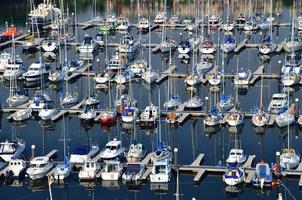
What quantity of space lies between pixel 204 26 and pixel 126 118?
27976mm

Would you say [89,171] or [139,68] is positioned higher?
[139,68]

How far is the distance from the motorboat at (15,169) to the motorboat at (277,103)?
16.8 meters

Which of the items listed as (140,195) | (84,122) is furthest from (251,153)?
(84,122)

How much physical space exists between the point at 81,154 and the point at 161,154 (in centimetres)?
439

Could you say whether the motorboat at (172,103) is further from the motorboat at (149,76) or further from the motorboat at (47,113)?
the motorboat at (47,113)

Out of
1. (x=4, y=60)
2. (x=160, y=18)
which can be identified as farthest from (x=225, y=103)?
(x=160, y=18)

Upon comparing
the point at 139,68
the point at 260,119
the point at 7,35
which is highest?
the point at 7,35

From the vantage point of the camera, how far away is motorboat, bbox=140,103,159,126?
51094mm

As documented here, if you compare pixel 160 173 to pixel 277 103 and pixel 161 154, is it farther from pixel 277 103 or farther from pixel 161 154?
pixel 277 103

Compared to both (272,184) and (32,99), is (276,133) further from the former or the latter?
(32,99)

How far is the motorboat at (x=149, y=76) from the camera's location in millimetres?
60719

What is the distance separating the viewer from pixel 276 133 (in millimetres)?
49406

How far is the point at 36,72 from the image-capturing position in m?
63.5

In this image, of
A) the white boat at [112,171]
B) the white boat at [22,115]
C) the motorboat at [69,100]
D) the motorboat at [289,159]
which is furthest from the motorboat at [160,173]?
the motorboat at [69,100]
